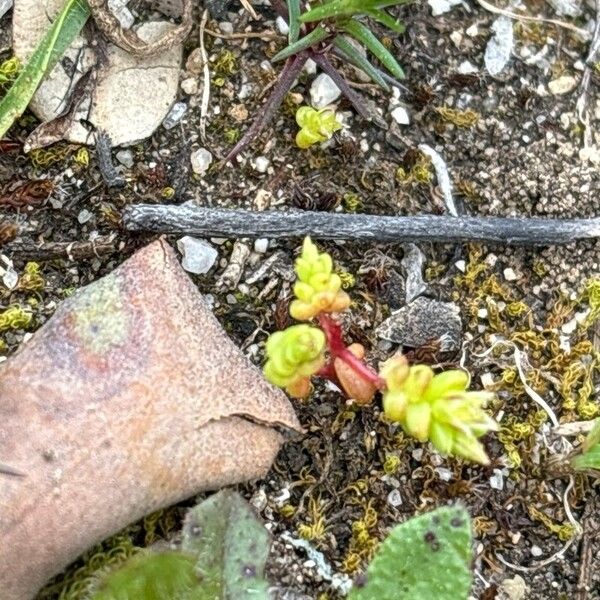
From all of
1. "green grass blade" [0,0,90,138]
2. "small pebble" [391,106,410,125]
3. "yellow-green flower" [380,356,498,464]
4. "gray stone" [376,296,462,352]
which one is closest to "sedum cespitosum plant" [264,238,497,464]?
"yellow-green flower" [380,356,498,464]

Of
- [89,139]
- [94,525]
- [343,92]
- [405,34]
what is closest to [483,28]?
[405,34]

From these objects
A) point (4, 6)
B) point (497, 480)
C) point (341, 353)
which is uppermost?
point (4, 6)

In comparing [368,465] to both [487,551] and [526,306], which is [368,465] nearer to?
[487,551]

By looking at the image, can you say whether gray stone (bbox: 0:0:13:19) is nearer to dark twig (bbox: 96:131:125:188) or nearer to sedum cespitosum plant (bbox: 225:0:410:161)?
dark twig (bbox: 96:131:125:188)

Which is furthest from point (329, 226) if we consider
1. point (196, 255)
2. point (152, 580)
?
point (152, 580)

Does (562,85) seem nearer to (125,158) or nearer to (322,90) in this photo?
(322,90)
